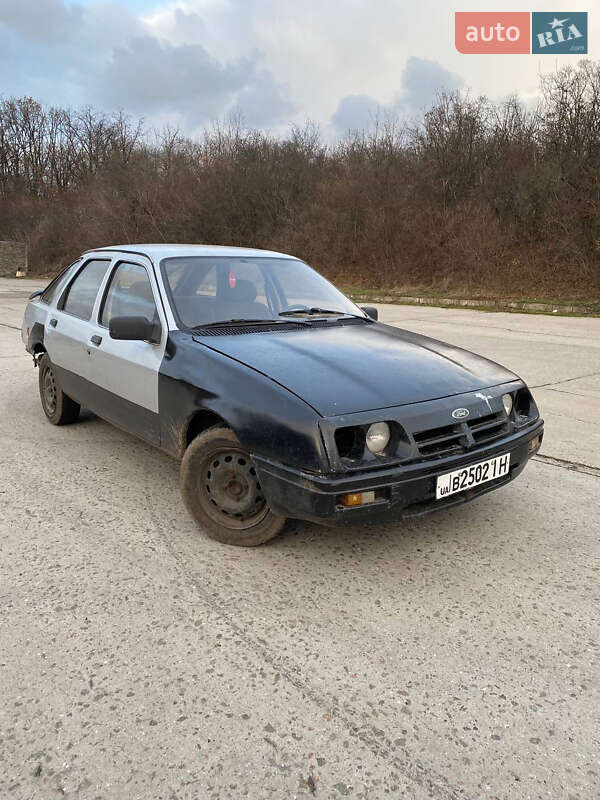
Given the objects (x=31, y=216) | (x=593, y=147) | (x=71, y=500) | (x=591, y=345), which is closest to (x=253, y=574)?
(x=71, y=500)

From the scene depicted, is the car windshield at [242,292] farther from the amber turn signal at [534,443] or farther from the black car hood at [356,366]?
the amber turn signal at [534,443]

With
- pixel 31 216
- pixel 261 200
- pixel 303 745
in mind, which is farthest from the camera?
pixel 31 216

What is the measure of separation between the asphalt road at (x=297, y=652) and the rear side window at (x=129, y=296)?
114cm

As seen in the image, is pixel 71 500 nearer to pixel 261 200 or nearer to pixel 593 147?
pixel 593 147

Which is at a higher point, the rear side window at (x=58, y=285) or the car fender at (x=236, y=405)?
the rear side window at (x=58, y=285)

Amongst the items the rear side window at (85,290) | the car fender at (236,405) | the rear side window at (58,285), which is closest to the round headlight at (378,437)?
the car fender at (236,405)

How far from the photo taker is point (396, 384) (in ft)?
10.1

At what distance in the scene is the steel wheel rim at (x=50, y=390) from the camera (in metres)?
5.38

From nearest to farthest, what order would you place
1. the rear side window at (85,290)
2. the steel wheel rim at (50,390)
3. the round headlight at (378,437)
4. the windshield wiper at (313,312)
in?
1. the round headlight at (378,437)
2. the windshield wiper at (313,312)
3. the rear side window at (85,290)
4. the steel wheel rim at (50,390)

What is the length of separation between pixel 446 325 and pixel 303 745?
12991 mm

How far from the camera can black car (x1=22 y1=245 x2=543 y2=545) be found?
2.79 meters

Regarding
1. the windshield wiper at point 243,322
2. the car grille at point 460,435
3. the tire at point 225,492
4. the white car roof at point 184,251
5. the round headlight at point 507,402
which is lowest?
the tire at point 225,492

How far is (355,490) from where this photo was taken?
271cm

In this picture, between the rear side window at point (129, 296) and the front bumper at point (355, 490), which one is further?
the rear side window at point (129, 296)
